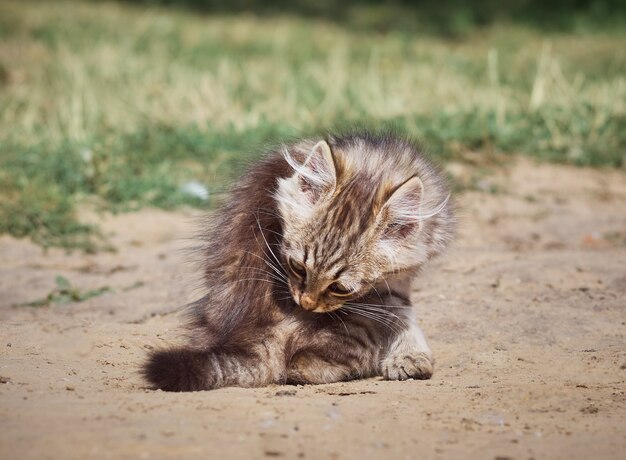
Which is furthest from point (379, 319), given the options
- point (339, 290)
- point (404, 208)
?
point (404, 208)

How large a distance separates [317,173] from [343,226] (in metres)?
0.32

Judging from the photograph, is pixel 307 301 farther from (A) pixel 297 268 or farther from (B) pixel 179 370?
(B) pixel 179 370

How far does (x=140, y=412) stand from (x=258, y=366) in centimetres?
88

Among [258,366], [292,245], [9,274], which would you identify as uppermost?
[292,245]

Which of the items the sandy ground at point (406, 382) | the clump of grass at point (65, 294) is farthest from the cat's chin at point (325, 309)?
the clump of grass at point (65, 294)

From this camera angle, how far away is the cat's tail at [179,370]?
14.5 feet

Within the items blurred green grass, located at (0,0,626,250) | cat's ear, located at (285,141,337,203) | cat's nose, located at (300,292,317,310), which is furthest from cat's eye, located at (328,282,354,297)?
blurred green grass, located at (0,0,626,250)

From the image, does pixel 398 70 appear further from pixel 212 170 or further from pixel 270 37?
pixel 212 170

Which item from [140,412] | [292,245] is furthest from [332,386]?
[140,412]

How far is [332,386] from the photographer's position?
4.71m

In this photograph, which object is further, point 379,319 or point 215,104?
point 215,104

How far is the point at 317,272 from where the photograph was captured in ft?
15.0

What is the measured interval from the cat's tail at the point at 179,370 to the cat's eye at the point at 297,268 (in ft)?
1.92

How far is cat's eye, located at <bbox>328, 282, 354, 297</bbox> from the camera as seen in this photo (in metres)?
4.62
